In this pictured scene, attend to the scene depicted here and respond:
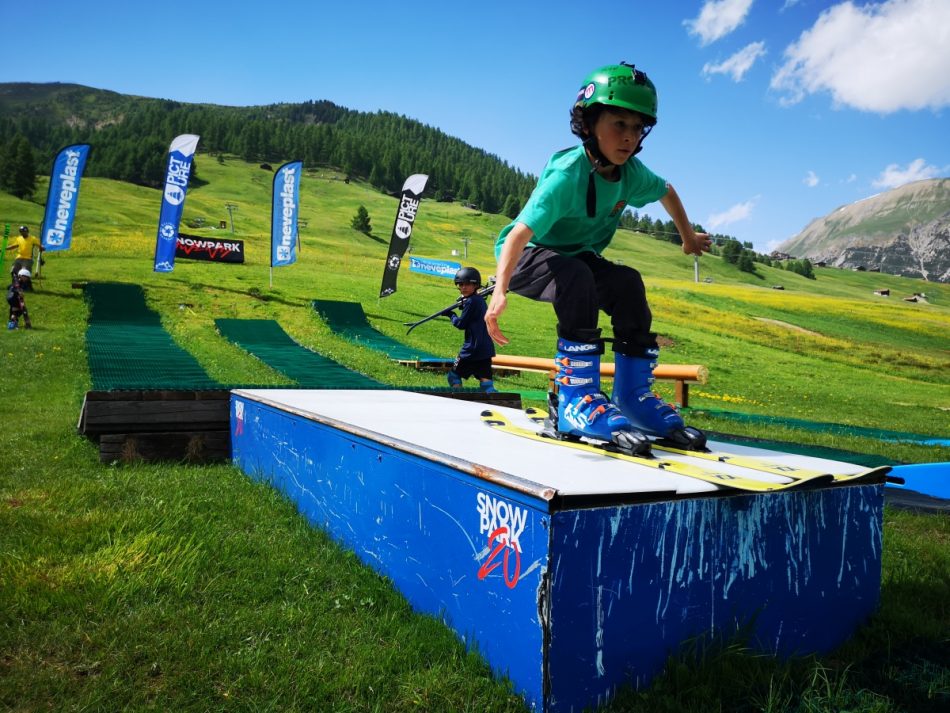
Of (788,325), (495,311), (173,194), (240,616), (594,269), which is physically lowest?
(240,616)

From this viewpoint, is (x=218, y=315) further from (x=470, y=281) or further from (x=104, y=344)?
(x=470, y=281)

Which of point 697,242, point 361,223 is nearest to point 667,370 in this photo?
point 697,242

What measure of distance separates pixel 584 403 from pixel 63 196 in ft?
85.1

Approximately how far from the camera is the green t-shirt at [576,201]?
305cm

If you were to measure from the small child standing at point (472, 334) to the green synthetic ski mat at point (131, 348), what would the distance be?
3156 millimetres

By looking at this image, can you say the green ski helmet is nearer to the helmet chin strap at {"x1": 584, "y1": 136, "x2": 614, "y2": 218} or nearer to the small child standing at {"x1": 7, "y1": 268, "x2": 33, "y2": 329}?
the helmet chin strap at {"x1": 584, "y1": 136, "x2": 614, "y2": 218}

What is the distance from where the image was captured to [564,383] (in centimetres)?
317

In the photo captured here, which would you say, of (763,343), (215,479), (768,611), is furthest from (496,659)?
(763,343)

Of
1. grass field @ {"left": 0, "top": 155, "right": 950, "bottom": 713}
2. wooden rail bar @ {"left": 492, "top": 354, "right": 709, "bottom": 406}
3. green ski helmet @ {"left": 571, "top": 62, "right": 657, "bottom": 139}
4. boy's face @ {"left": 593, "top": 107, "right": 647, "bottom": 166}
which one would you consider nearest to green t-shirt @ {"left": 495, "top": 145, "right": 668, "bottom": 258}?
boy's face @ {"left": 593, "top": 107, "right": 647, "bottom": 166}

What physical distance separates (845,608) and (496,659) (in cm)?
138

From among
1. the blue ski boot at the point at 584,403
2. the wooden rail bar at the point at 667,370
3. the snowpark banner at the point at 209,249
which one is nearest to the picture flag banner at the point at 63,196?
the snowpark banner at the point at 209,249

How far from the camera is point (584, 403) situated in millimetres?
3045

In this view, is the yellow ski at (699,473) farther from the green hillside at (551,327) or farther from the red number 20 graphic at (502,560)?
the green hillside at (551,327)

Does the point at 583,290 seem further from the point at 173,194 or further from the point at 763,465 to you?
the point at 173,194
